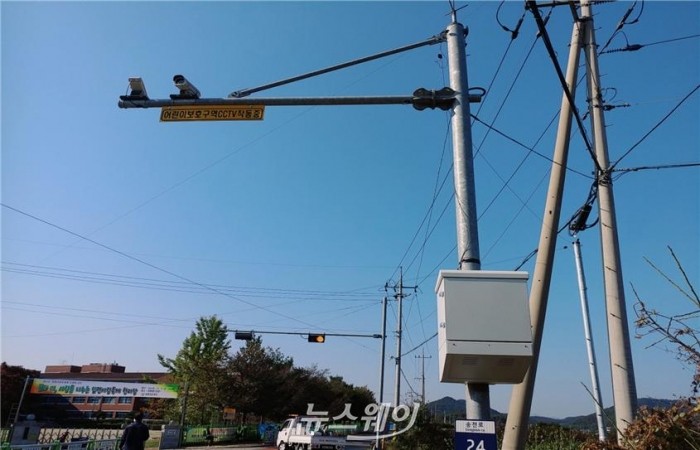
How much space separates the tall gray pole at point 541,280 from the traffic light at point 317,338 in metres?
20.2

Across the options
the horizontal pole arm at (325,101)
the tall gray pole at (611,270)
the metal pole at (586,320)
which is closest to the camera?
the horizontal pole arm at (325,101)

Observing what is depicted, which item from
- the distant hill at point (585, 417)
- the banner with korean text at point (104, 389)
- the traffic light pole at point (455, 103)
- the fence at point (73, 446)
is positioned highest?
the traffic light pole at point (455, 103)

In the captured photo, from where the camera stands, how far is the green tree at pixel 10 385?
207ft

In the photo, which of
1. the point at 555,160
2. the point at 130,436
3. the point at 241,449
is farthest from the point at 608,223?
the point at 241,449

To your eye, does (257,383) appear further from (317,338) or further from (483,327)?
(483,327)

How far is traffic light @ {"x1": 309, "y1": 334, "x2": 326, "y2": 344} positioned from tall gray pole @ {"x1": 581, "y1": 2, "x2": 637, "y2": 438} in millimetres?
18334

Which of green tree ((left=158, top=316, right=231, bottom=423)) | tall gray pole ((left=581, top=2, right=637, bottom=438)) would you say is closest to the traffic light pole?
tall gray pole ((left=581, top=2, right=637, bottom=438))

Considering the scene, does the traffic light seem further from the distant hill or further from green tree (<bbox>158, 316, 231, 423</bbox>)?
green tree (<bbox>158, 316, 231, 423</bbox>)

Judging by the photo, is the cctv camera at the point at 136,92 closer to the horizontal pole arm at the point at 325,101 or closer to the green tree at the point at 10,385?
the horizontal pole arm at the point at 325,101

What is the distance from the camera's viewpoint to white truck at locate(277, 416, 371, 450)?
23.5 metres

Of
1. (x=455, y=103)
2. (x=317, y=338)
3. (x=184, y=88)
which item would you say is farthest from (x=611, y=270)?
(x=317, y=338)

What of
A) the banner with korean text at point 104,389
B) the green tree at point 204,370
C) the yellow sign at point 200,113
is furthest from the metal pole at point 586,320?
the banner with korean text at point 104,389

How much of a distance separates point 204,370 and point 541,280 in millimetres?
38049

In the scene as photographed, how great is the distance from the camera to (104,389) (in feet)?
173
